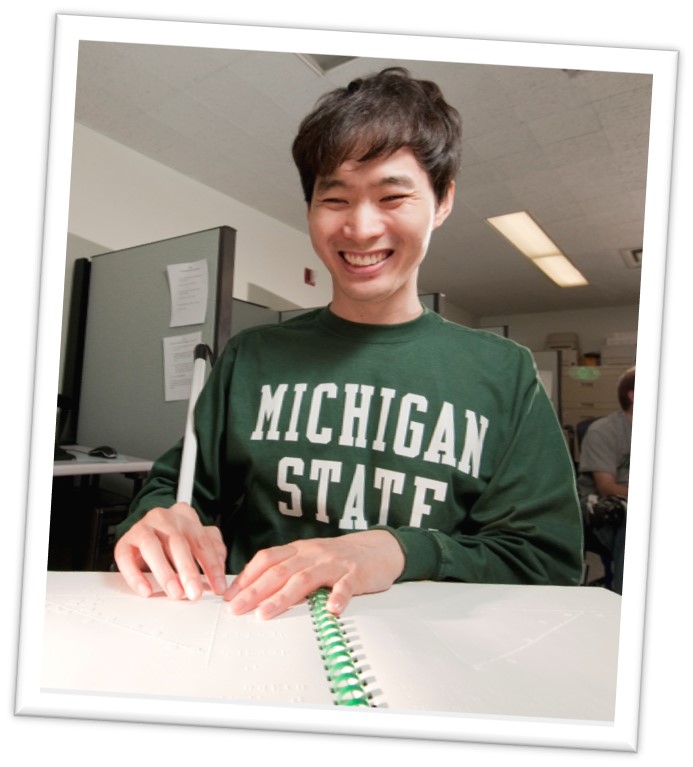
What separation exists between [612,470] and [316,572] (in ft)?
Result: 1.23

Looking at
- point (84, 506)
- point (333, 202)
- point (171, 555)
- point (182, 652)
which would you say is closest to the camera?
point (182, 652)

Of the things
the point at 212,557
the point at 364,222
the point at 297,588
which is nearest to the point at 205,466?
the point at 212,557

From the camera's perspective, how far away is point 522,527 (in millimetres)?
548

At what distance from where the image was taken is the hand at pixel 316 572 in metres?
0.42

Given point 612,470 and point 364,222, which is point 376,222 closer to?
point 364,222

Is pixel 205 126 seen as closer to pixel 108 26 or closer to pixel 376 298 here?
pixel 108 26

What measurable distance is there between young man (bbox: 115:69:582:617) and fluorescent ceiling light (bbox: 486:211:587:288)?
0.31ft

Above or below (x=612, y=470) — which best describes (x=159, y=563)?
below

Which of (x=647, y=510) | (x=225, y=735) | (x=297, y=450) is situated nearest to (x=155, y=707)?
(x=225, y=735)

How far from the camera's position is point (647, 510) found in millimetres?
491

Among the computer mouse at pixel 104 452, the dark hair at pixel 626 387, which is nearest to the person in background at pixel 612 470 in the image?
the dark hair at pixel 626 387

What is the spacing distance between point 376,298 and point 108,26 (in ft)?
1.43

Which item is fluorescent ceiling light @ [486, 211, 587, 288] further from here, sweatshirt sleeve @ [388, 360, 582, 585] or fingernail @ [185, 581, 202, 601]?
fingernail @ [185, 581, 202, 601]

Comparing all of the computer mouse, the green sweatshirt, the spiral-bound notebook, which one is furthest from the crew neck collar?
the computer mouse
